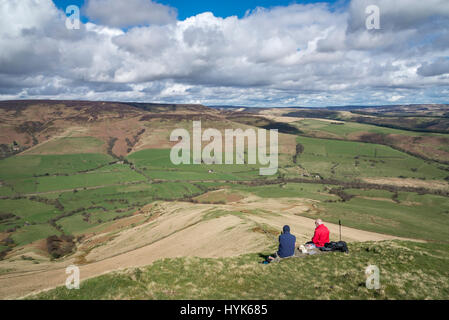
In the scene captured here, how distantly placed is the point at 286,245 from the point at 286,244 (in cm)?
13

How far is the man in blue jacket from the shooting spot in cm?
2135

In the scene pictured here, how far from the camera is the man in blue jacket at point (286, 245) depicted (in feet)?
70.1

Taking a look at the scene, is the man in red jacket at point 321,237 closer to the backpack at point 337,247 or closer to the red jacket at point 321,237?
the red jacket at point 321,237

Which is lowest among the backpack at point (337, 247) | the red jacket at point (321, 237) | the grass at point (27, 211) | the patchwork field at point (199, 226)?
the grass at point (27, 211)

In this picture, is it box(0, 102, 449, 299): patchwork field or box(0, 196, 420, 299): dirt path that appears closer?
box(0, 102, 449, 299): patchwork field

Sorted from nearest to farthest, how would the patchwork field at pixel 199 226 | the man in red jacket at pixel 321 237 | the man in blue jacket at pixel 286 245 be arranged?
1. the patchwork field at pixel 199 226
2. the man in blue jacket at pixel 286 245
3. the man in red jacket at pixel 321 237

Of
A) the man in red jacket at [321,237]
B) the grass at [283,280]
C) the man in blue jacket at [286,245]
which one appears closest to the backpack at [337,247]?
the man in red jacket at [321,237]

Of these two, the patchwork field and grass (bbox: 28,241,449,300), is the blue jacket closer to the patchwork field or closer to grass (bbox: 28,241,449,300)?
grass (bbox: 28,241,449,300)

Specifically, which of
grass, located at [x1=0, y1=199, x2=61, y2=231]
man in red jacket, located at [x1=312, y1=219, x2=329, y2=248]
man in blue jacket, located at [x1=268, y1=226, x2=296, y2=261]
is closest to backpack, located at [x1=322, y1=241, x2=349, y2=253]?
man in red jacket, located at [x1=312, y1=219, x2=329, y2=248]

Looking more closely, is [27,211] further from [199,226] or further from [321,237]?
[321,237]

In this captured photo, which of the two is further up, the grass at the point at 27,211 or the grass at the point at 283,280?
the grass at the point at 283,280

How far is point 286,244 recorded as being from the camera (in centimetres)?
2166
